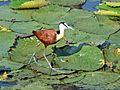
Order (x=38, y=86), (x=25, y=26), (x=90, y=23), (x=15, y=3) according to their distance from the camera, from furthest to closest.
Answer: (x=15, y=3) → (x=90, y=23) → (x=25, y=26) → (x=38, y=86)

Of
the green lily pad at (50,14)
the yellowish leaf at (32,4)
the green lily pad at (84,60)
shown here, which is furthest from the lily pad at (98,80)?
the yellowish leaf at (32,4)

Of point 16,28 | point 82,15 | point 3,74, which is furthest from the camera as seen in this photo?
point 82,15

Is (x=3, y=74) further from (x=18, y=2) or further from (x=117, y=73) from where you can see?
(x=18, y=2)

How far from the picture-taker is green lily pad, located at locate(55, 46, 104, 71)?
6.12m

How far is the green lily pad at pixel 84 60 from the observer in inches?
241

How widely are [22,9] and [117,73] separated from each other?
2809mm

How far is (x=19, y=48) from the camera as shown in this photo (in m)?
6.57

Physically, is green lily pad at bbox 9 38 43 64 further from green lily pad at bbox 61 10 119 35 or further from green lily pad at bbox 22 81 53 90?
green lily pad at bbox 61 10 119 35

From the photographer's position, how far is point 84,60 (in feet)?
20.5

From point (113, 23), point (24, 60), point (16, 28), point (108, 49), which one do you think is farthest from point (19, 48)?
point (113, 23)

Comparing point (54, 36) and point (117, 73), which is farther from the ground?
point (54, 36)

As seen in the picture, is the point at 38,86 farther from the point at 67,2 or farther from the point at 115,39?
Answer: the point at 67,2

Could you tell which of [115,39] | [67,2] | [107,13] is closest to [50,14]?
[67,2]

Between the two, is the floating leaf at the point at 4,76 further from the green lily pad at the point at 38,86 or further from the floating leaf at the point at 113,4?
the floating leaf at the point at 113,4
